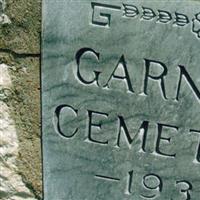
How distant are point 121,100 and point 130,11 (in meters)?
0.23

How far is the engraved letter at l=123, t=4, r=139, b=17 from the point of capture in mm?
1446

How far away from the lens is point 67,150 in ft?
5.58

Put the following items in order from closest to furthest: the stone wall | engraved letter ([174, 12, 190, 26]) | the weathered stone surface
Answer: engraved letter ([174, 12, 190, 26]), the stone wall, the weathered stone surface

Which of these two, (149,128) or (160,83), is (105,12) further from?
(149,128)

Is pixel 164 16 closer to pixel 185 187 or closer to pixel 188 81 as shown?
pixel 188 81

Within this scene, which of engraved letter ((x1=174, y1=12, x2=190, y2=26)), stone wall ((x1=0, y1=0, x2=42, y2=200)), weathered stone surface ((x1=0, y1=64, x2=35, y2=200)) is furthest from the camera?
weathered stone surface ((x1=0, y1=64, x2=35, y2=200))

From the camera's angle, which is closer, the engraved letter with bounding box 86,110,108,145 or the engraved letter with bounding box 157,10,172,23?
the engraved letter with bounding box 157,10,172,23

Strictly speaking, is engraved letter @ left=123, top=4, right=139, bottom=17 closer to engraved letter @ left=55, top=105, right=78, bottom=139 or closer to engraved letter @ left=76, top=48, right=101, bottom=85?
engraved letter @ left=76, top=48, right=101, bottom=85

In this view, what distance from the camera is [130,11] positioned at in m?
1.45

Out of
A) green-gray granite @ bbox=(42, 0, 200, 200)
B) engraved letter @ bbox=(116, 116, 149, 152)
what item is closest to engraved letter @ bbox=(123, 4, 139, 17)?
green-gray granite @ bbox=(42, 0, 200, 200)

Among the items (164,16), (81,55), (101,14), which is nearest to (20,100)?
(81,55)

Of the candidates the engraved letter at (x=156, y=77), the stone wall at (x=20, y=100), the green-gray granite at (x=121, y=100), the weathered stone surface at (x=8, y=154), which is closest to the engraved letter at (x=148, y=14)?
the green-gray granite at (x=121, y=100)

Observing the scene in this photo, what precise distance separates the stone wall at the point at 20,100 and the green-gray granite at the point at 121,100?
1.3 inches

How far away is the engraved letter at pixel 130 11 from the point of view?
4.75 ft
